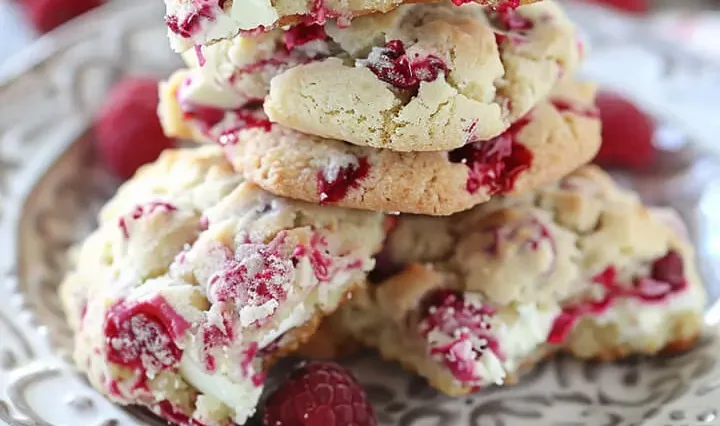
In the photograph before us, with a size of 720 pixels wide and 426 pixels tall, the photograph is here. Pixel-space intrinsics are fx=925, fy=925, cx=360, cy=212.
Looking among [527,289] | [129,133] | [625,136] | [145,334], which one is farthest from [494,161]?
[129,133]

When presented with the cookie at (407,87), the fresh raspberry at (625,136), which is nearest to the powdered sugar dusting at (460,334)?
the cookie at (407,87)

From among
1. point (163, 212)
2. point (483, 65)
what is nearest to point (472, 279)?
point (483, 65)

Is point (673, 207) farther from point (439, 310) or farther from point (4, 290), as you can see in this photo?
point (4, 290)

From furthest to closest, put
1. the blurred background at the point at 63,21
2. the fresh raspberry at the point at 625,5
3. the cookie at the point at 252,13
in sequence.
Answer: the fresh raspberry at the point at 625,5 → the blurred background at the point at 63,21 → the cookie at the point at 252,13

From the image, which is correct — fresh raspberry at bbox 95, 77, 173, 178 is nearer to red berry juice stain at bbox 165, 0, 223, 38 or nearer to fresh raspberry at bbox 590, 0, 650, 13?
red berry juice stain at bbox 165, 0, 223, 38

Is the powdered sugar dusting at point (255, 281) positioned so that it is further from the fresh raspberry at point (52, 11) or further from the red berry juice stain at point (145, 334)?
the fresh raspberry at point (52, 11)

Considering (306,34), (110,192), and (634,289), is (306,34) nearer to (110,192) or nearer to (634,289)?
(634,289)
